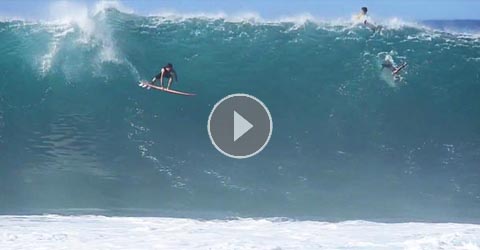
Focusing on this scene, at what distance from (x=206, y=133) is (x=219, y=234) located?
0.93 m

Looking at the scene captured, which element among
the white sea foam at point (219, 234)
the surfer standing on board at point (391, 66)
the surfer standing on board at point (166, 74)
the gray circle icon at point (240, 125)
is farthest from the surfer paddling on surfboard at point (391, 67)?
the surfer standing on board at point (166, 74)

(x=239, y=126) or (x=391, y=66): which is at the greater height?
(x=391, y=66)

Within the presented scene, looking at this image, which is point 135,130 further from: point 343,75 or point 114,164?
point 343,75

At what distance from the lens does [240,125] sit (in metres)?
4.76

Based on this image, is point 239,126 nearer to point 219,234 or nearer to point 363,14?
point 219,234

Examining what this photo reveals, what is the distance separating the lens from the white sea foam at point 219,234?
4199 mm

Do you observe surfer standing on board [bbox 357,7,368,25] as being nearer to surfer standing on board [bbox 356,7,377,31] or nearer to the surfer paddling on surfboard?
surfer standing on board [bbox 356,7,377,31]

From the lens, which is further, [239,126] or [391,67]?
[391,67]

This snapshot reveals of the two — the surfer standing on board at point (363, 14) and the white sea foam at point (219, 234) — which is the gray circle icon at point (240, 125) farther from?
the surfer standing on board at point (363, 14)

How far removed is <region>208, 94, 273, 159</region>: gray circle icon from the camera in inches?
189

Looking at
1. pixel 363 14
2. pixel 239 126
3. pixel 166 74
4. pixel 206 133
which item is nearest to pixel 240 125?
pixel 239 126

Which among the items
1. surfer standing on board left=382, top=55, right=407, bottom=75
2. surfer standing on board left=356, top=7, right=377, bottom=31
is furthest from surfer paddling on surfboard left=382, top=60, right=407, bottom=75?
surfer standing on board left=356, top=7, right=377, bottom=31

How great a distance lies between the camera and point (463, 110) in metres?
5.29

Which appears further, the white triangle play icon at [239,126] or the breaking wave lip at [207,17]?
the breaking wave lip at [207,17]
